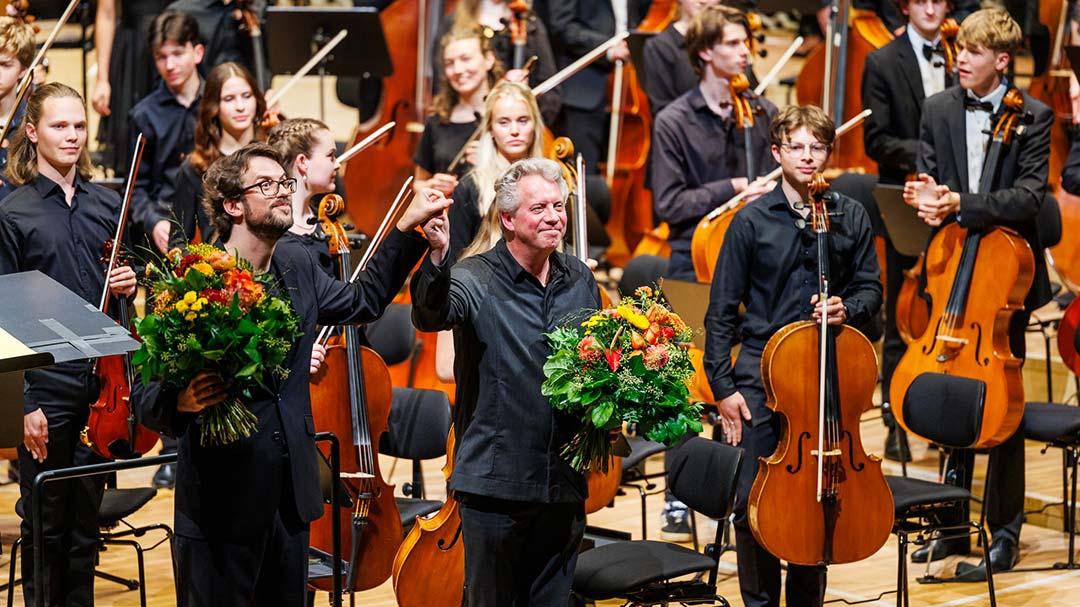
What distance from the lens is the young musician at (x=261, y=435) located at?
3266 mm

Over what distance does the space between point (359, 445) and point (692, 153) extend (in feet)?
6.63

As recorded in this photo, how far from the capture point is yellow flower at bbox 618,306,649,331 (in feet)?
11.0

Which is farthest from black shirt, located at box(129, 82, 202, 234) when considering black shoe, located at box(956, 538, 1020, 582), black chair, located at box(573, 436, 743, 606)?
black shoe, located at box(956, 538, 1020, 582)

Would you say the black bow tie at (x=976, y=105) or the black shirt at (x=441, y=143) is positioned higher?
the black bow tie at (x=976, y=105)

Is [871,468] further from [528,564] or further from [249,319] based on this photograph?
[249,319]

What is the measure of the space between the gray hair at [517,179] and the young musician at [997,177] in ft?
5.82

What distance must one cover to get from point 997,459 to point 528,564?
2.20 m

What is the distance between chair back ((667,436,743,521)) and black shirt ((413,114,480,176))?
1935 millimetres

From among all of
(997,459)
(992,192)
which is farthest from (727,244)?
(997,459)

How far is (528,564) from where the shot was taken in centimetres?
352

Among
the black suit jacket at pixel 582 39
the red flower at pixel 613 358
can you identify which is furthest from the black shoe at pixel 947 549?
the black suit jacket at pixel 582 39

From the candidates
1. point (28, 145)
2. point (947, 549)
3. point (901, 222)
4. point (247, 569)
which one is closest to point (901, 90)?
point (901, 222)

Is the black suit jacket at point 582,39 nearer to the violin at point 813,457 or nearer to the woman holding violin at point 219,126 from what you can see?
the woman holding violin at point 219,126

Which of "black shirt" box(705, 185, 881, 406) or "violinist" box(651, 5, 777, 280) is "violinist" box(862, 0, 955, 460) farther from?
"black shirt" box(705, 185, 881, 406)
